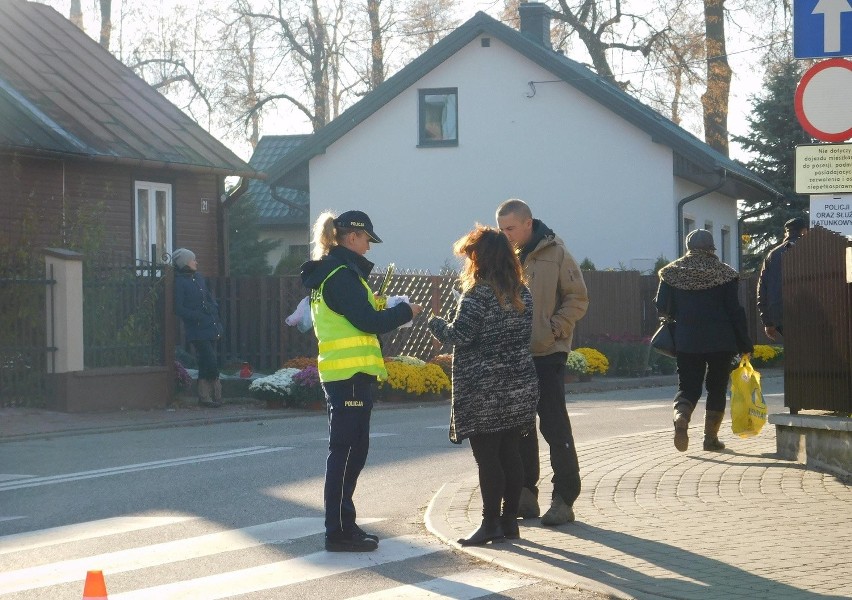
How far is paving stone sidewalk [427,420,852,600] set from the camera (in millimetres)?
6742

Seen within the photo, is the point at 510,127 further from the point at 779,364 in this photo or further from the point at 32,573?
the point at 32,573

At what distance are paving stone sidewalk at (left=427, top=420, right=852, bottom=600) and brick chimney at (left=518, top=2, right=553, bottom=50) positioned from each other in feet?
86.8

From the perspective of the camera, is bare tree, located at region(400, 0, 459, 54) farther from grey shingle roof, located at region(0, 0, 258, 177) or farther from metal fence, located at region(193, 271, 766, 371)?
metal fence, located at region(193, 271, 766, 371)

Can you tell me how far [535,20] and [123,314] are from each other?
70.3 ft

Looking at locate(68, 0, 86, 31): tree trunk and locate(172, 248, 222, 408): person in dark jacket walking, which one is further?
locate(68, 0, 86, 31): tree trunk

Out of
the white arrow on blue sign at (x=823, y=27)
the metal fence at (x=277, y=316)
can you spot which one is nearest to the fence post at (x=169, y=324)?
the metal fence at (x=277, y=316)

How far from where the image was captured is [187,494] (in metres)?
10.2

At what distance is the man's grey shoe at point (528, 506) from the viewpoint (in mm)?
8719

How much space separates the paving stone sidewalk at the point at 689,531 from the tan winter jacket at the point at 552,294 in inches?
42.0

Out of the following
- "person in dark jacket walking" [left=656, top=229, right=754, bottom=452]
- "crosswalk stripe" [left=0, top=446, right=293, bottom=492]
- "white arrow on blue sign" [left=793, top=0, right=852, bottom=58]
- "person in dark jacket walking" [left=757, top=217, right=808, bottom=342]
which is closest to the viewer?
"white arrow on blue sign" [left=793, top=0, right=852, bottom=58]

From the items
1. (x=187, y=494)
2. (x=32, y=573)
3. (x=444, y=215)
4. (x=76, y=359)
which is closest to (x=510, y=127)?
(x=444, y=215)

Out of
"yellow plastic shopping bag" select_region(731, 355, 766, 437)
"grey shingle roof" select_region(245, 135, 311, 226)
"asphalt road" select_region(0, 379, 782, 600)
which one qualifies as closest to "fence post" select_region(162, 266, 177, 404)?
"asphalt road" select_region(0, 379, 782, 600)

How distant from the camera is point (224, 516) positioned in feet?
30.0

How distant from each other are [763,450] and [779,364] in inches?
685
